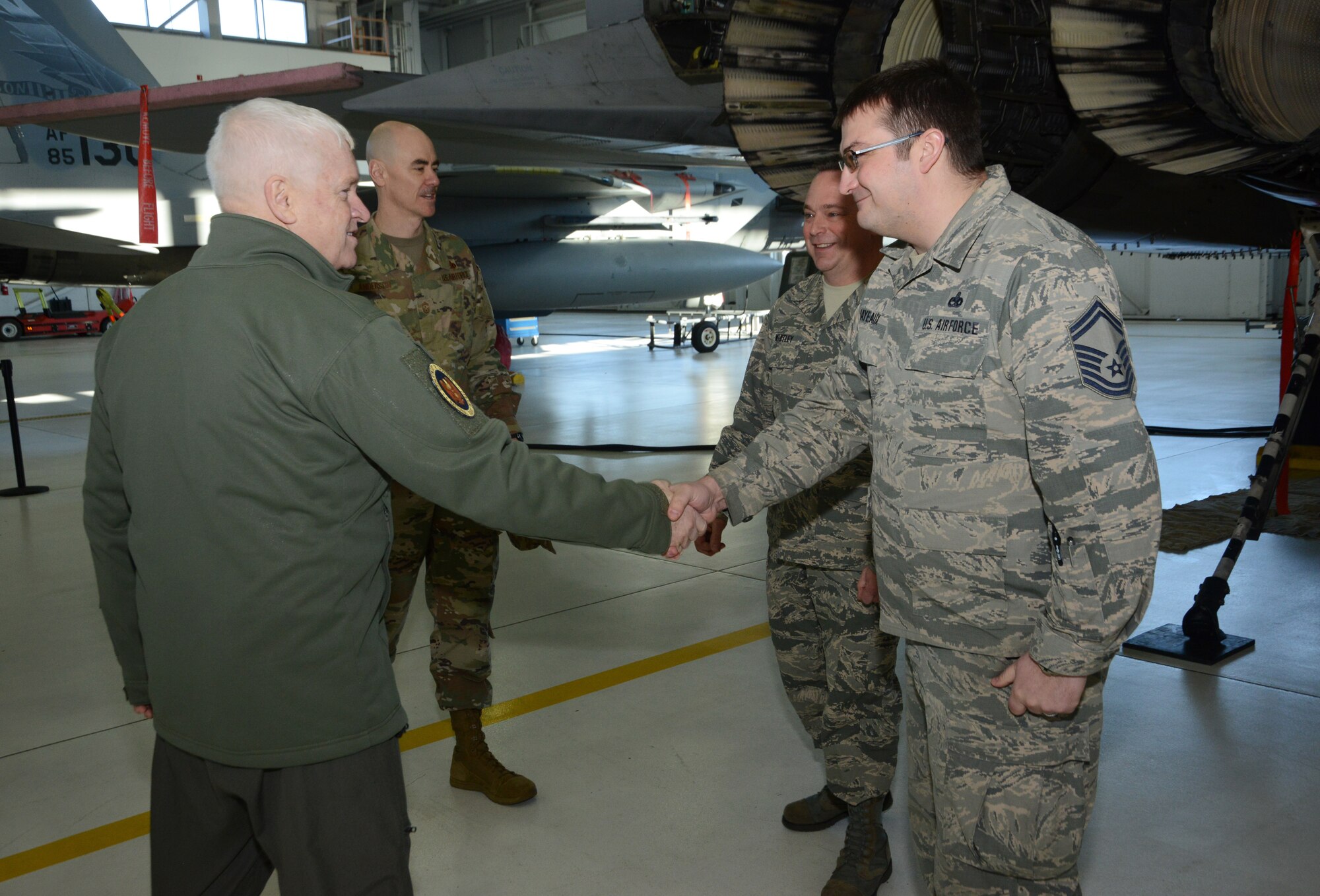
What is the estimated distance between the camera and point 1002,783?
76.2 inches

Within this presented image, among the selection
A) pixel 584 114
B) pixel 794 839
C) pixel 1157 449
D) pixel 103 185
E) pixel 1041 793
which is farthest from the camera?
pixel 103 185

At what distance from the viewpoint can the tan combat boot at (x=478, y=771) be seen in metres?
3.33

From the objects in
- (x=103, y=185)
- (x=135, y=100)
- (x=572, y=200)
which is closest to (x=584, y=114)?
(x=135, y=100)

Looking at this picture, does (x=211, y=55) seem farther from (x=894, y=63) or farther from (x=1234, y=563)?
(x=1234, y=563)

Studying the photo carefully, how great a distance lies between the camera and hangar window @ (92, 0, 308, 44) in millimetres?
24562

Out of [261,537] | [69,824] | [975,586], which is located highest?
[261,537]

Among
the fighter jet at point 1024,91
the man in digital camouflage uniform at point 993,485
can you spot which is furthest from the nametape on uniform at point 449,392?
the fighter jet at point 1024,91

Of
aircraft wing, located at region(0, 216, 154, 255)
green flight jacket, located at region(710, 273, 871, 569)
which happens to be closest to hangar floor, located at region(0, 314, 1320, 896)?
green flight jacket, located at region(710, 273, 871, 569)

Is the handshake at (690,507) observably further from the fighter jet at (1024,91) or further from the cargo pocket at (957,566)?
the fighter jet at (1024,91)

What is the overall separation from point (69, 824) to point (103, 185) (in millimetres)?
10094

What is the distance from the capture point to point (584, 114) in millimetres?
4879

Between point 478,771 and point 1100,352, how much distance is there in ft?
8.07

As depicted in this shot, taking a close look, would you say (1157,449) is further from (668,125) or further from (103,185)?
(103,185)

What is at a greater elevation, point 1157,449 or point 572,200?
point 572,200
